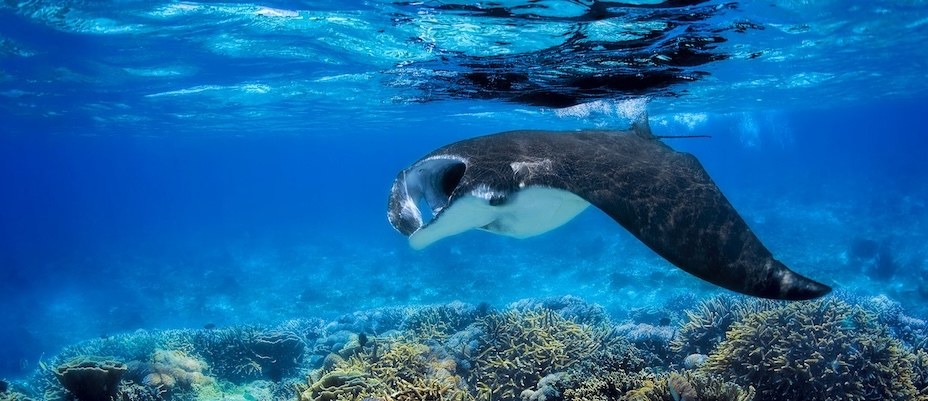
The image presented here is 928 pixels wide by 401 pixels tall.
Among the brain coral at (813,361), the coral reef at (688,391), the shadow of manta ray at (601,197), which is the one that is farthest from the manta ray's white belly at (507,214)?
the brain coral at (813,361)

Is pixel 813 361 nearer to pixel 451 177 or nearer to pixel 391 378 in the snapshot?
pixel 451 177

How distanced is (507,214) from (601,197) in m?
1.49

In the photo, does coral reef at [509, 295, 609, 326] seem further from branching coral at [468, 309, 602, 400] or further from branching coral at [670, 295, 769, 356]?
branching coral at [468, 309, 602, 400]

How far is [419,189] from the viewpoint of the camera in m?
5.07

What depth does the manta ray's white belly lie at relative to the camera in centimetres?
375

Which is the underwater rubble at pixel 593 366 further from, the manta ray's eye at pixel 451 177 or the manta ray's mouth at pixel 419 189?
the manta ray's eye at pixel 451 177

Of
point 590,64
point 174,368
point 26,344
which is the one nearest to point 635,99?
point 590,64

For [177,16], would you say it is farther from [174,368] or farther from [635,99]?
[635,99]

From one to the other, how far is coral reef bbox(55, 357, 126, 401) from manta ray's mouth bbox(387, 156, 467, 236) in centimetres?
492

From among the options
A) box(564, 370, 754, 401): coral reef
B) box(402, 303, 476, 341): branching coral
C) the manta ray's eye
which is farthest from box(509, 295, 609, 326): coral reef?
the manta ray's eye

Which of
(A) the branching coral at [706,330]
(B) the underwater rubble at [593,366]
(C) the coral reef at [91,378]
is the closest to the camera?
(B) the underwater rubble at [593,366]

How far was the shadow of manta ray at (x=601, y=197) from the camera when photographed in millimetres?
2850

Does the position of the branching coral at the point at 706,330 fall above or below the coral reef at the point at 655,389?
below

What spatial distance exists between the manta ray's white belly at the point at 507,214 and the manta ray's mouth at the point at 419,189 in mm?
472
